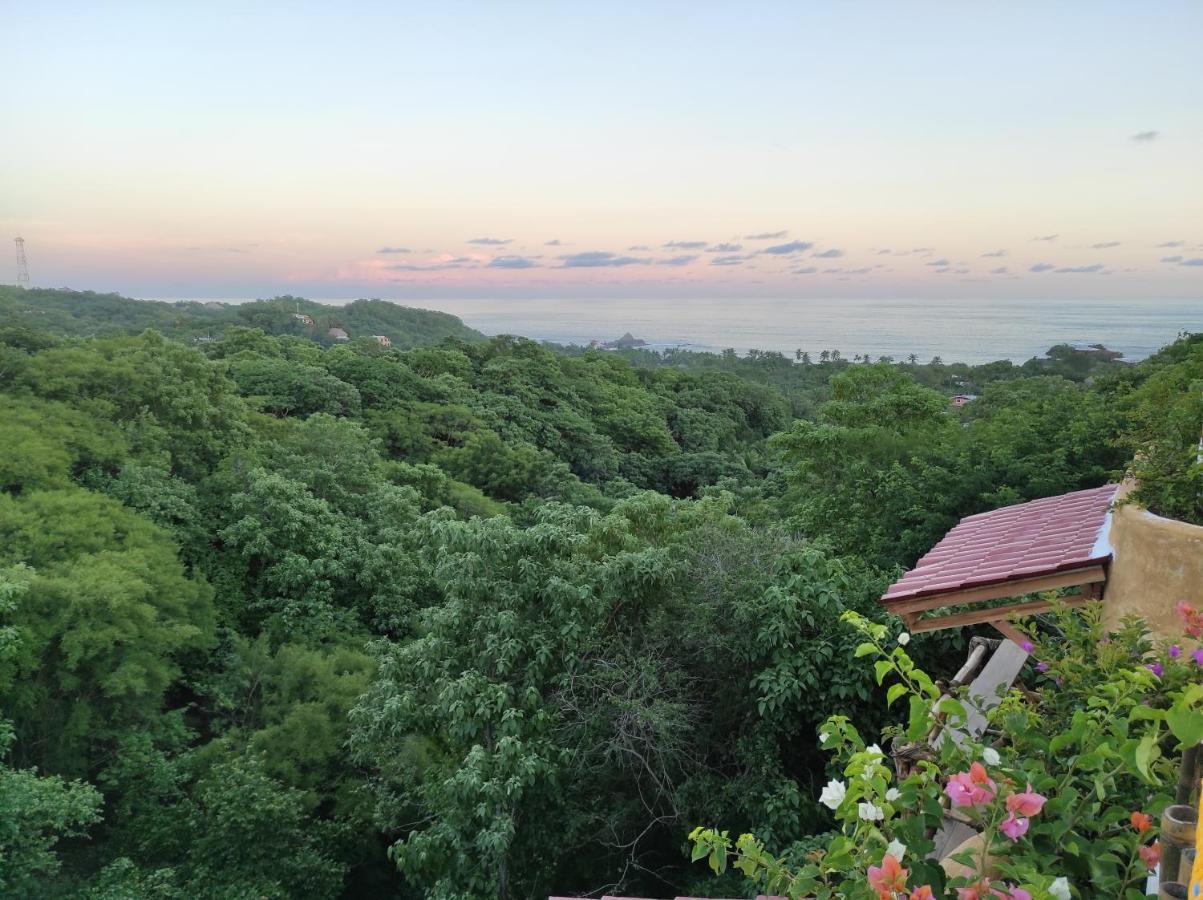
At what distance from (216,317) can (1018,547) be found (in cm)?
6821

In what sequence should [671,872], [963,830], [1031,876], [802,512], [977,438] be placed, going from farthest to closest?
[802,512], [977,438], [671,872], [963,830], [1031,876]

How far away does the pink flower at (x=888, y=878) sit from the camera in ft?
5.62

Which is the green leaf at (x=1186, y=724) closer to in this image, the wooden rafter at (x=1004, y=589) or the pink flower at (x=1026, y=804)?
the pink flower at (x=1026, y=804)

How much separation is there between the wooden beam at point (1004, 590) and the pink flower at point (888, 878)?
2537 mm

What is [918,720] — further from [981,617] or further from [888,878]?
[981,617]

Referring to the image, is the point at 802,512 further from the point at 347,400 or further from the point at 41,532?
the point at 347,400

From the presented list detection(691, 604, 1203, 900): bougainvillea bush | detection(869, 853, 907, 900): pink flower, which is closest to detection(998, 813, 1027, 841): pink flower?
detection(691, 604, 1203, 900): bougainvillea bush

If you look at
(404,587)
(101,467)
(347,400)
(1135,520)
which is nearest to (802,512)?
(404,587)

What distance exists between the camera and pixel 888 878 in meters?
1.72

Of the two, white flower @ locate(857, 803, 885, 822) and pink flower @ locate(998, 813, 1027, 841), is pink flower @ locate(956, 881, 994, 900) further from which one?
white flower @ locate(857, 803, 885, 822)

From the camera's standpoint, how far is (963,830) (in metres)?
3.38

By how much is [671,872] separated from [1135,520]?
4.28 meters

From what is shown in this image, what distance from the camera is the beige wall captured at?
10.6 ft

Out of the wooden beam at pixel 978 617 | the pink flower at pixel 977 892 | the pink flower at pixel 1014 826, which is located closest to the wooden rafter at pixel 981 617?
the wooden beam at pixel 978 617
